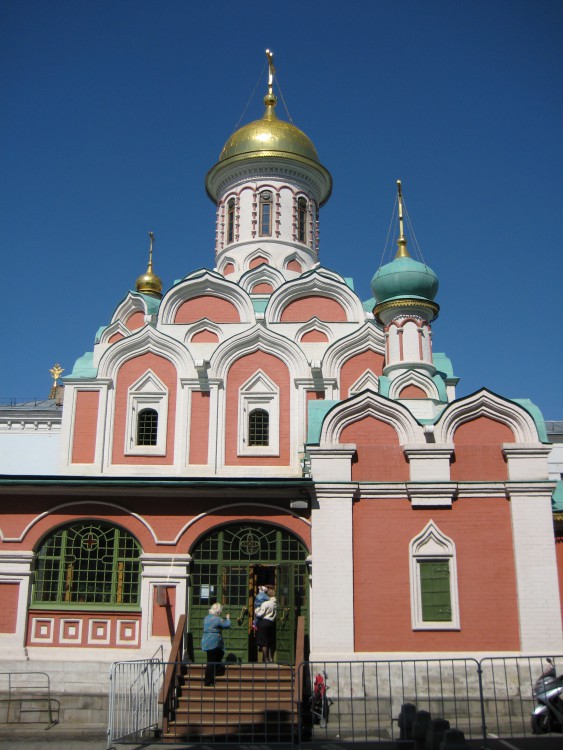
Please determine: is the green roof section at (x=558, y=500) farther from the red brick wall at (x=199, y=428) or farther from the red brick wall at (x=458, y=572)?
the red brick wall at (x=199, y=428)

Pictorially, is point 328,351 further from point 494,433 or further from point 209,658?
point 209,658

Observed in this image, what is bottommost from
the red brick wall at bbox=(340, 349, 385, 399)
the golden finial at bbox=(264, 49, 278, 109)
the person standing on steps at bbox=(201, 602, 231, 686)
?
the person standing on steps at bbox=(201, 602, 231, 686)

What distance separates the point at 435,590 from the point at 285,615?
88.1 inches

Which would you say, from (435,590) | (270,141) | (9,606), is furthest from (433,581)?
(270,141)

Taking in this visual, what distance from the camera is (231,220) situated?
2086 centimetres

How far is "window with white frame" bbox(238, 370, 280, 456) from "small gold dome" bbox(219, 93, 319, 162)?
755 cm

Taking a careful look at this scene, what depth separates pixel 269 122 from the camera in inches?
832

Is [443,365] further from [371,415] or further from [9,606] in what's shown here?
[9,606]

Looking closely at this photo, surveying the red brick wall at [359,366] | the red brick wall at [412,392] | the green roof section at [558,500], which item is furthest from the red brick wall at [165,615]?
the green roof section at [558,500]

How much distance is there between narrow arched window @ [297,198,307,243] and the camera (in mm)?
20609

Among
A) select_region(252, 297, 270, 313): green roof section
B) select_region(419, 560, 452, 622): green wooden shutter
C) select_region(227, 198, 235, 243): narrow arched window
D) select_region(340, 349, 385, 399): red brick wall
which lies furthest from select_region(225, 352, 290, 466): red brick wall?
select_region(227, 198, 235, 243): narrow arched window

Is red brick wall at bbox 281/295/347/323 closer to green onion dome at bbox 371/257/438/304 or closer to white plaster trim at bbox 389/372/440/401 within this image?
green onion dome at bbox 371/257/438/304

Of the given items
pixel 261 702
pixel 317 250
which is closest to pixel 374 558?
pixel 261 702

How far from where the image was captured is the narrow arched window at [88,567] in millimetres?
12273
